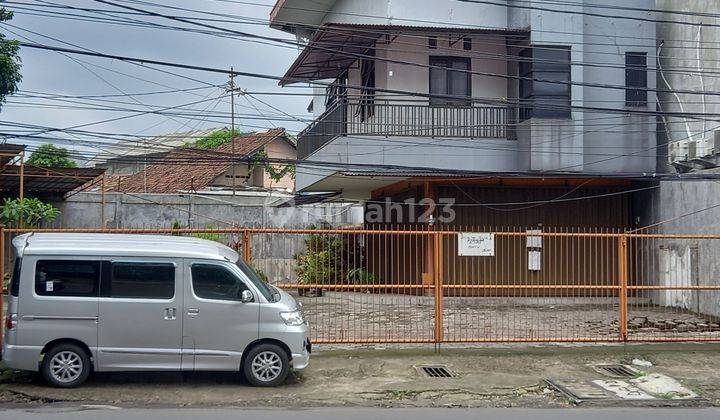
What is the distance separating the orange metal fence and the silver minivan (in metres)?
1.57

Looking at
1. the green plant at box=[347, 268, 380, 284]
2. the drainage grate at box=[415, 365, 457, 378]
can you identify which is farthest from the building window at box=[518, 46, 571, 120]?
the drainage grate at box=[415, 365, 457, 378]

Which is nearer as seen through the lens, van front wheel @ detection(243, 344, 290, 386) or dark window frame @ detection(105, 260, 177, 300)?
dark window frame @ detection(105, 260, 177, 300)

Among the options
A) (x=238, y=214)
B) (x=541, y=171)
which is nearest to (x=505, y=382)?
(x=541, y=171)

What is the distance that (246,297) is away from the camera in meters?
9.75

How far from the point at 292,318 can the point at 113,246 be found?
248 cm

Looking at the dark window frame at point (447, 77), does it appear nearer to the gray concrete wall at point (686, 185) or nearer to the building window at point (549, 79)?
the building window at point (549, 79)

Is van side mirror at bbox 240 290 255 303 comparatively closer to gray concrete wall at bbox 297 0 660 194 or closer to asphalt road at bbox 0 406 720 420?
asphalt road at bbox 0 406 720 420

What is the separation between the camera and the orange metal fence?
12.1 m

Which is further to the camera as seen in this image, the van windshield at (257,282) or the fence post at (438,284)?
the fence post at (438,284)

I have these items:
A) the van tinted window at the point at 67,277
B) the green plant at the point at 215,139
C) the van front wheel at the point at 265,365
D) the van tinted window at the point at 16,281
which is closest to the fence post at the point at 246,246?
the van front wheel at the point at 265,365

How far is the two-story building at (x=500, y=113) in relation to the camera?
19.7 m

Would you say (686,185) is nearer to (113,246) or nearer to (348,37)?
(348,37)

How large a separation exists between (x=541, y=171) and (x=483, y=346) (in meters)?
8.65

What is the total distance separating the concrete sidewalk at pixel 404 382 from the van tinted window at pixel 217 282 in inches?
47.4
